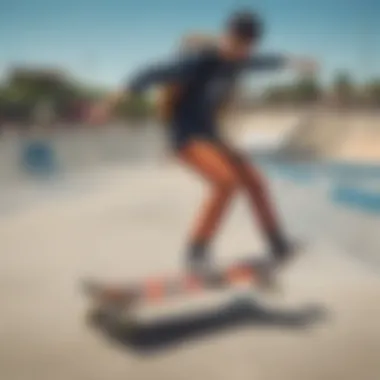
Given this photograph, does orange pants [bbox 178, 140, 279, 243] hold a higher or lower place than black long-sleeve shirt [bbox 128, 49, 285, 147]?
lower

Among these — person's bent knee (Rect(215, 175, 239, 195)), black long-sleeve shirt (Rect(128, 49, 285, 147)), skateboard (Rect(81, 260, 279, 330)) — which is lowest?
skateboard (Rect(81, 260, 279, 330))

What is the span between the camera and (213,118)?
45.4 inches

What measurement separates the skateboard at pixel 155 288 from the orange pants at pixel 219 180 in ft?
0.21

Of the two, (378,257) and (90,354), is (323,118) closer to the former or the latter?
(378,257)

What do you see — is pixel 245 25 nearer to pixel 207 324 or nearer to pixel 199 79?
pixel 199 79

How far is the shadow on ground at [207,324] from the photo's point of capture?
44.8 inches

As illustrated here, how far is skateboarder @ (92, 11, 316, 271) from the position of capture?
115cm

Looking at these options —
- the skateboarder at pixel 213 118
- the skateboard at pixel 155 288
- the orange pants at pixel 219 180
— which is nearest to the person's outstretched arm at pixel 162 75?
the skateboarder at pixel 213 118

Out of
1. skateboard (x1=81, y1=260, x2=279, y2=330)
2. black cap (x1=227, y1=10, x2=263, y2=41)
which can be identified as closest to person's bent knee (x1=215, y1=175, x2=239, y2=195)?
skateboard (x1=81, y1=260, x2=279, y2=330)

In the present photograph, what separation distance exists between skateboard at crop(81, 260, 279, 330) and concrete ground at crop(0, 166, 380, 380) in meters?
0.02

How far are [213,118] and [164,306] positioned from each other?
309mm

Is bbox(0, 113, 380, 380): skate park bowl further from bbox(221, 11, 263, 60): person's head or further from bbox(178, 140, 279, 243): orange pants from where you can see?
bbox(221, 11, 263, 60): person's head

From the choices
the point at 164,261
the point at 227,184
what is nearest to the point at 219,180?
the point at 227,184

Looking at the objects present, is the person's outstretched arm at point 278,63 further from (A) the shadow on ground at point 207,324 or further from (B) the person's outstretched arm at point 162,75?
(A) the shadow on ground at point 207,324
